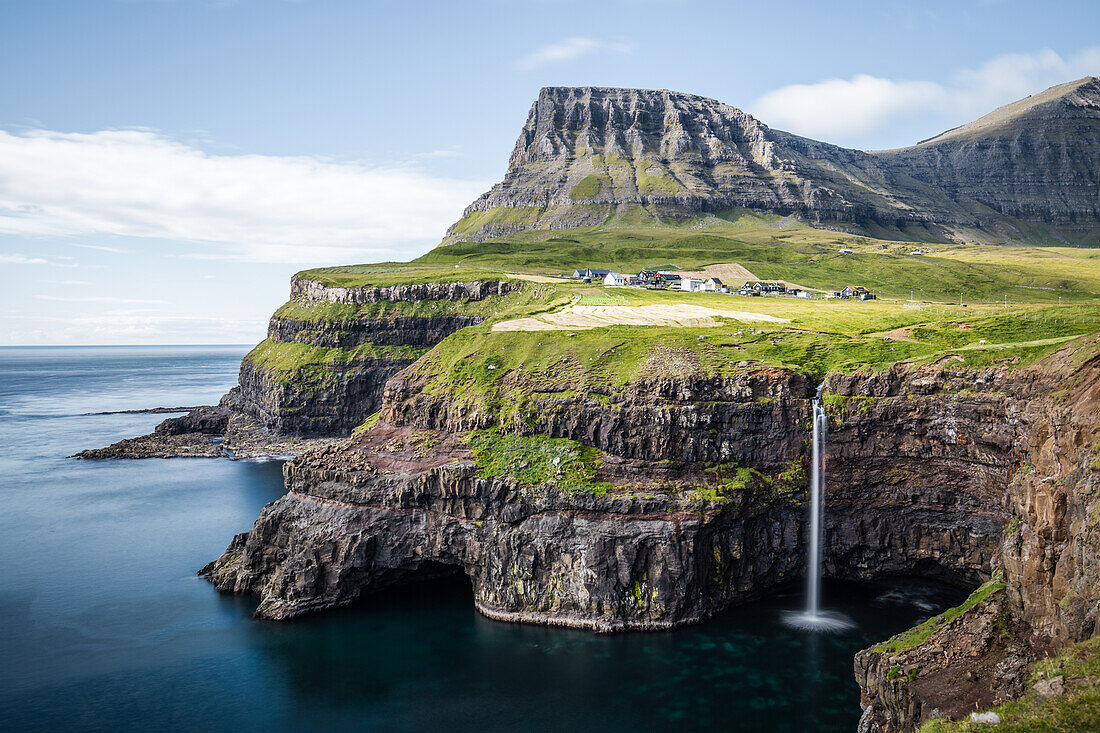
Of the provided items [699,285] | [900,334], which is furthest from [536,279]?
[900,334]

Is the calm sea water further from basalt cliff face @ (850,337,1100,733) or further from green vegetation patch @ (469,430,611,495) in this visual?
basalt cliff face @ (850,337,1100,733)

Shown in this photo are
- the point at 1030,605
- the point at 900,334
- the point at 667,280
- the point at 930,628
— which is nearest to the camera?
the point at 1030,605

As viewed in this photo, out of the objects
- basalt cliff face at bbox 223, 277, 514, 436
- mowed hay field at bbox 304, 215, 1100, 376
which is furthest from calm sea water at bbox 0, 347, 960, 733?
basalt cliff face at bbox 223, 277, 514, 436

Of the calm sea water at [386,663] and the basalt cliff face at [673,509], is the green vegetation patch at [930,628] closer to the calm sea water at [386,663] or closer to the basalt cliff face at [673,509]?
the calm sea water at [386,663]

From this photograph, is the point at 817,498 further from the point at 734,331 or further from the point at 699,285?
the point at 699,285

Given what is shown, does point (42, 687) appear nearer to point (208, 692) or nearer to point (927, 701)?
point (208, 692)

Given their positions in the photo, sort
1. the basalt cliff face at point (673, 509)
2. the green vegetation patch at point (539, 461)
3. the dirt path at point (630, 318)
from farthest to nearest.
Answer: the dirt path at point (630, 318) < the green vegetation patch at point (539, 461) < the basalt cliff face at point (673, 509)

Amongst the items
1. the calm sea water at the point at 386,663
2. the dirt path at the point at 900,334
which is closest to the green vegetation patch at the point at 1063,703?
the calm sea water at the point at 386,663
